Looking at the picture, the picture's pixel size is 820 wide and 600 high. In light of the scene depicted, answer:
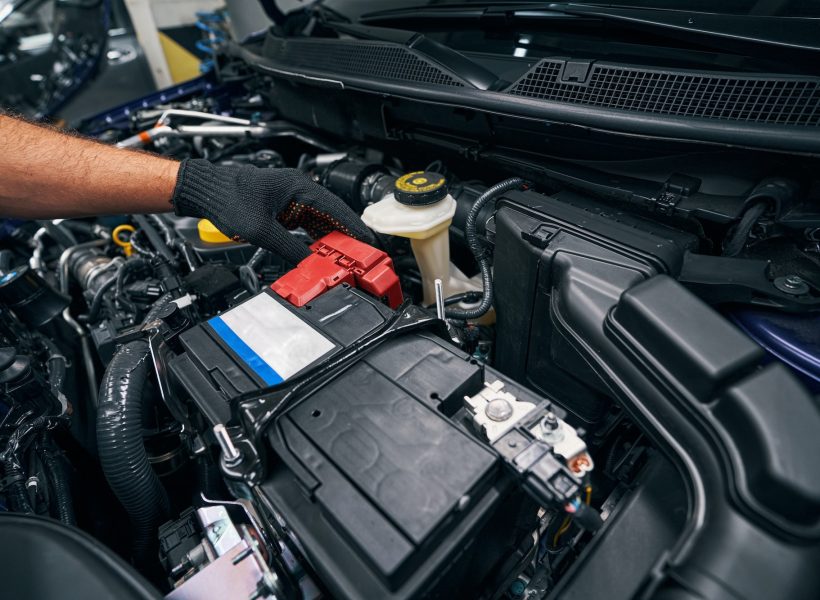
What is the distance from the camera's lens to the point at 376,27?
170 cm

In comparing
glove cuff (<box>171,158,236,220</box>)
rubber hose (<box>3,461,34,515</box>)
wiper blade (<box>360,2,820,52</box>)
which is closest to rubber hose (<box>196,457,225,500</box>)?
rubber hose (<box>3,461,34,515</box>)

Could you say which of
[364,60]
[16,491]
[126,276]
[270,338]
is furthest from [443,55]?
[16,491]

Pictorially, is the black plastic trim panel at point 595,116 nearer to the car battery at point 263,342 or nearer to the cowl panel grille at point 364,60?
the cowl panel grille at point 364,60

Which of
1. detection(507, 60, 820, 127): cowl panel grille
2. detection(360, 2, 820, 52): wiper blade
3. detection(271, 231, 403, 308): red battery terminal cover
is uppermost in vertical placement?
detection(360, 2, 820, 52): wiper blade

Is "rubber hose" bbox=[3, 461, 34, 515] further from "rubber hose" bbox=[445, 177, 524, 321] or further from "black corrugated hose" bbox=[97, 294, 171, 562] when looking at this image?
"rubber hose" bbox=[445, 177, 524, 321]

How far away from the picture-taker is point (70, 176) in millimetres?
1375

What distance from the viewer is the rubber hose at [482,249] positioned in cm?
119

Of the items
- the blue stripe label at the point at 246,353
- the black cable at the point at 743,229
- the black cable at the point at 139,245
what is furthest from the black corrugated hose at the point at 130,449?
the black cable at the point at 743,229

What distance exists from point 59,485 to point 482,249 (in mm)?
1253

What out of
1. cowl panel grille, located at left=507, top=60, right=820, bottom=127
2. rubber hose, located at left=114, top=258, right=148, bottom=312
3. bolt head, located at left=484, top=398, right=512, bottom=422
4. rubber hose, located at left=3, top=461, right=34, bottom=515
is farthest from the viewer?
rubber hose, located at left=114, top=258, right=148, bottom=312

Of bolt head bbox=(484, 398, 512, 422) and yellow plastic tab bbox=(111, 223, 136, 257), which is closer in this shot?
bolt head bbox=(484, 398, 512, 422)

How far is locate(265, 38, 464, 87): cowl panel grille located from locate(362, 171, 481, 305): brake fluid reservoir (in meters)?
0.30

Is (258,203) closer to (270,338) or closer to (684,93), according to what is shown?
(270,338)

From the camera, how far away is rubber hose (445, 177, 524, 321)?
46.9 inches
